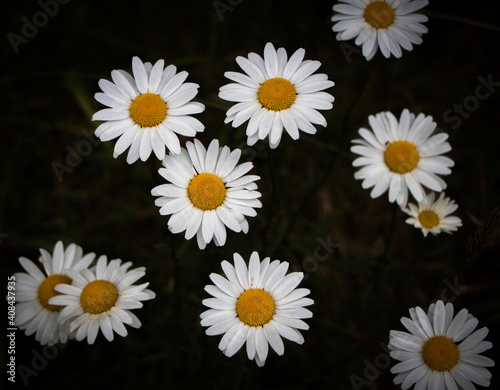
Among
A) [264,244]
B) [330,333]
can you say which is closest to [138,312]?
[264,244]

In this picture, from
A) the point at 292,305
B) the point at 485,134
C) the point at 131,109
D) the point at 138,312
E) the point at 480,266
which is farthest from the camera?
the point at 485,134

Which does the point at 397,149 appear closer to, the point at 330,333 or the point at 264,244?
the point at 264,244

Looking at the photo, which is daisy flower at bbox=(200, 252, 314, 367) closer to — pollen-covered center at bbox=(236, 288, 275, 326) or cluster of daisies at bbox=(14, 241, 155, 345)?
pollen-covered center at bbox=(236, 288, 275, 326)

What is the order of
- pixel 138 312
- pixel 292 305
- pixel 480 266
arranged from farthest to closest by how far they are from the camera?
pixel 480 266 → pixel 138 312 → pixel 292 305

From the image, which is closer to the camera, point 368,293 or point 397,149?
point 397,149
